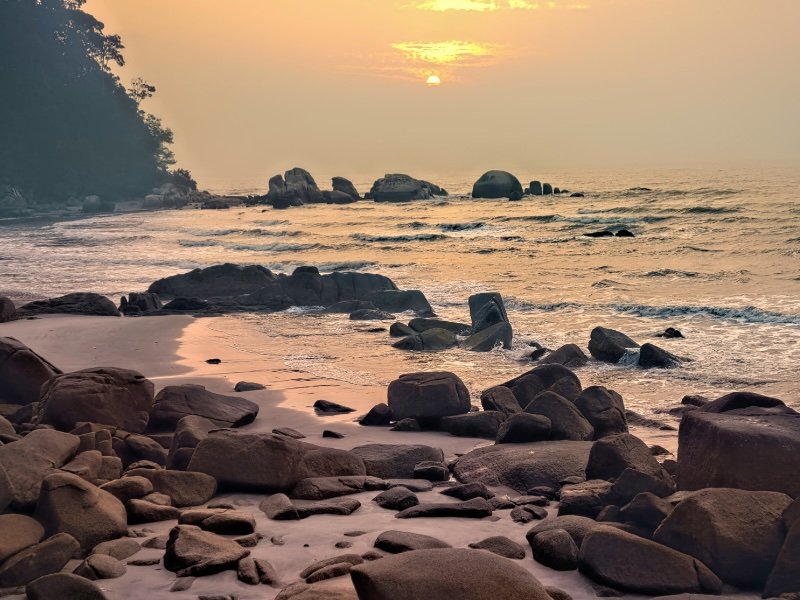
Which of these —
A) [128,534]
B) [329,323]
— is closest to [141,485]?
[128,534]

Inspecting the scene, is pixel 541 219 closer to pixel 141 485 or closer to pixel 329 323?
pixel 329 323

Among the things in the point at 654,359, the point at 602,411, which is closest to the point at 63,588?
the point at 602,411

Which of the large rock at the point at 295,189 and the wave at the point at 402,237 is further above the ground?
the large rock at the point at 295,189

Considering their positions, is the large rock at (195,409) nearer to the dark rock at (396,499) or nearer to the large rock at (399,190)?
the dark rock at (396,499)

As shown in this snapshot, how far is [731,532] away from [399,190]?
214ft

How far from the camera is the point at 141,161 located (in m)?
89.6

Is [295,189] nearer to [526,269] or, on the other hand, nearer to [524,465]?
[526,269]

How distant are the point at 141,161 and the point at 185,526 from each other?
90.1 m

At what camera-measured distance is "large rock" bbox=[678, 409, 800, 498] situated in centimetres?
521

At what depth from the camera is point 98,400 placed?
743cm

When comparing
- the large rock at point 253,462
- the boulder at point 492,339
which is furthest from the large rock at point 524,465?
the boulder at point 492,339

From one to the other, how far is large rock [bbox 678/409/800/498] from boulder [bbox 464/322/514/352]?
7717 millimetres

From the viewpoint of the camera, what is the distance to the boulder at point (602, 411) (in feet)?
25.6

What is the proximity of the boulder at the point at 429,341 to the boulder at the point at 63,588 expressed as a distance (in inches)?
378
